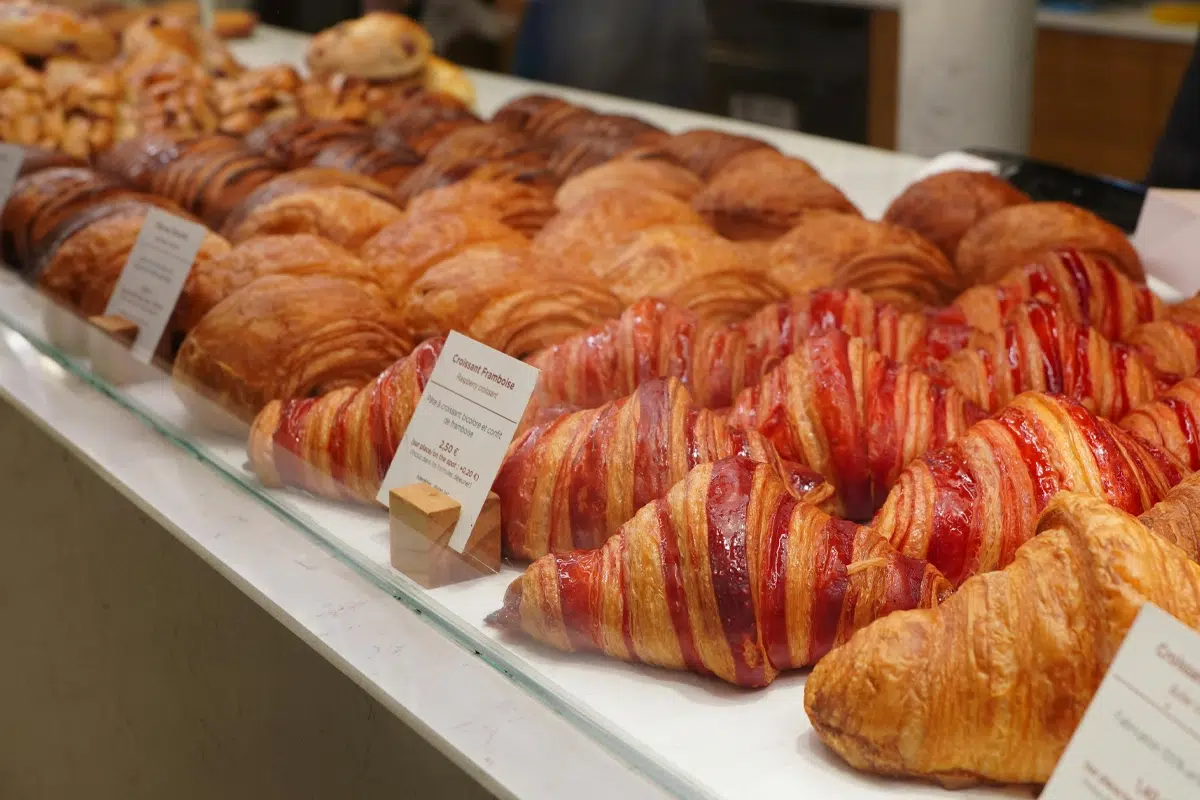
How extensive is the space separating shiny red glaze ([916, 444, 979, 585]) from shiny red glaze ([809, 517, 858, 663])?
11cm

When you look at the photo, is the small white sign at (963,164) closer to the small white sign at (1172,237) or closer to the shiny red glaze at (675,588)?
the small white sign at (1172,237)

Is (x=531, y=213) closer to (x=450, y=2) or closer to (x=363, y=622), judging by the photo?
(x=363, y=622)

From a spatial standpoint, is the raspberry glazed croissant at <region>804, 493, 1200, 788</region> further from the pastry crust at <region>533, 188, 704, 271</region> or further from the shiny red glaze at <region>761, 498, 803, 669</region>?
the pastry crust at <region>533, 188, 704, 271</region>

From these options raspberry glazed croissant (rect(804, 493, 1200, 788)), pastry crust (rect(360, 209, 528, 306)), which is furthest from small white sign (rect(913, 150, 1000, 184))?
raspberry glazed croissant (rect(804, 493, 1200, 788))

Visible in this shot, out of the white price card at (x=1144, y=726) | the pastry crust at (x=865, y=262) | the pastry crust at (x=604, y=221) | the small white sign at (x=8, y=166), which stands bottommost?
the pastry crust at (x=865, y=262)

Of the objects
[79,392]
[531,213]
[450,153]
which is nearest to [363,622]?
[79,392]

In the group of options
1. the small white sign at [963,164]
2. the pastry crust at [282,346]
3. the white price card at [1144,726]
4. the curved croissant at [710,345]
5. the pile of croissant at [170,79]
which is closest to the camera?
the white price card at [1144,726]

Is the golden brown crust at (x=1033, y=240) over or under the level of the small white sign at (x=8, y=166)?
under

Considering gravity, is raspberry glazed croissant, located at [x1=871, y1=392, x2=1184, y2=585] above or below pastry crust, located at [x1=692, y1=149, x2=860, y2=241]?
above

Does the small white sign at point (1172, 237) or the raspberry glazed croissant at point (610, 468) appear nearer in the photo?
the raspberry glazed croissant at point (610, 468)

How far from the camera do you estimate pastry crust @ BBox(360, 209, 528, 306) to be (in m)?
2.12

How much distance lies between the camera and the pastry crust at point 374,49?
148 inches

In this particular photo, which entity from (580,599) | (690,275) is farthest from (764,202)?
(580,599)

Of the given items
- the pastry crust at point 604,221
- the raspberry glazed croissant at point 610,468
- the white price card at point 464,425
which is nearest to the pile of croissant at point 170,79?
the pastry crust at point 604,221
